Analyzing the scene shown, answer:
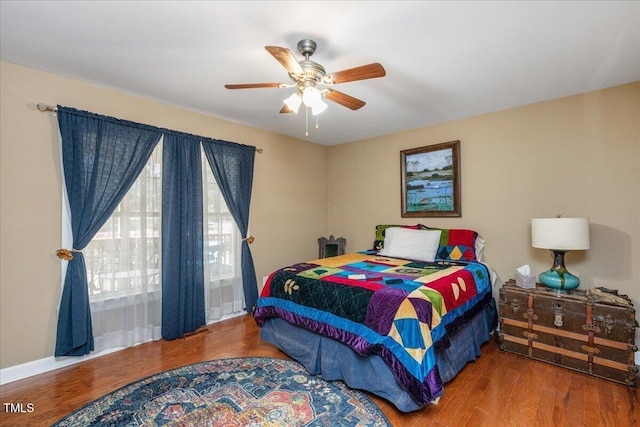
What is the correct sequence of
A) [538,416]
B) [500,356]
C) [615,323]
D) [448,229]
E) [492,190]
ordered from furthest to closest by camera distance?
[448,229] < [492,190] < [500,356] < [615,323] < [538,416]

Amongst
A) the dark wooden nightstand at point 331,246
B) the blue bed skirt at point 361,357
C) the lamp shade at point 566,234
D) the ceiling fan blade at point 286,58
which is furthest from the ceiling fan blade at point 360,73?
the dark wooden nightstand at point 331,246

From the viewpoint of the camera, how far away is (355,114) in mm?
3453

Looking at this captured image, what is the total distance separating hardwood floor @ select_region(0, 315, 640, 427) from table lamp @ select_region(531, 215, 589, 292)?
28.3 inches

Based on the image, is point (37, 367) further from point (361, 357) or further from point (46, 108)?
point (361, 357)

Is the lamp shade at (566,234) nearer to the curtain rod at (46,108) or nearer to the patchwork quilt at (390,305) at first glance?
the patchwork quilt at (390,305)

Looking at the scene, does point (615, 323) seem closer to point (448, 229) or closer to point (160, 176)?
point (448, 229)

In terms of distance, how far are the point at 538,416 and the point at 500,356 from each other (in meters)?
0.84

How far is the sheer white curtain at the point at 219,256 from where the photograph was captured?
3.43 metres

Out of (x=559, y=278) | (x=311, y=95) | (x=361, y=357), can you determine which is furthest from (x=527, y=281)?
(x=311, y=95)

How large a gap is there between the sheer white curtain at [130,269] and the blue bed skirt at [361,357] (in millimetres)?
1253

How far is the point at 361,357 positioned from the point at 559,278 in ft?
6.40

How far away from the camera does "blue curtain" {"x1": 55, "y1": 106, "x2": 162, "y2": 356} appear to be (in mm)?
2477

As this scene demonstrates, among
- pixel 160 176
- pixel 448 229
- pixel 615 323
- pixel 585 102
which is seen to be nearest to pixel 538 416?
pixel 615 323

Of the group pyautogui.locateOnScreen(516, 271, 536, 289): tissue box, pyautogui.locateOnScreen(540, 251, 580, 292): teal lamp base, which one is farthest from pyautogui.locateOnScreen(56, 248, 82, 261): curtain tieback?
pyautogui.locateOnScreen(540, 251, 580, 292): teal lamp base
